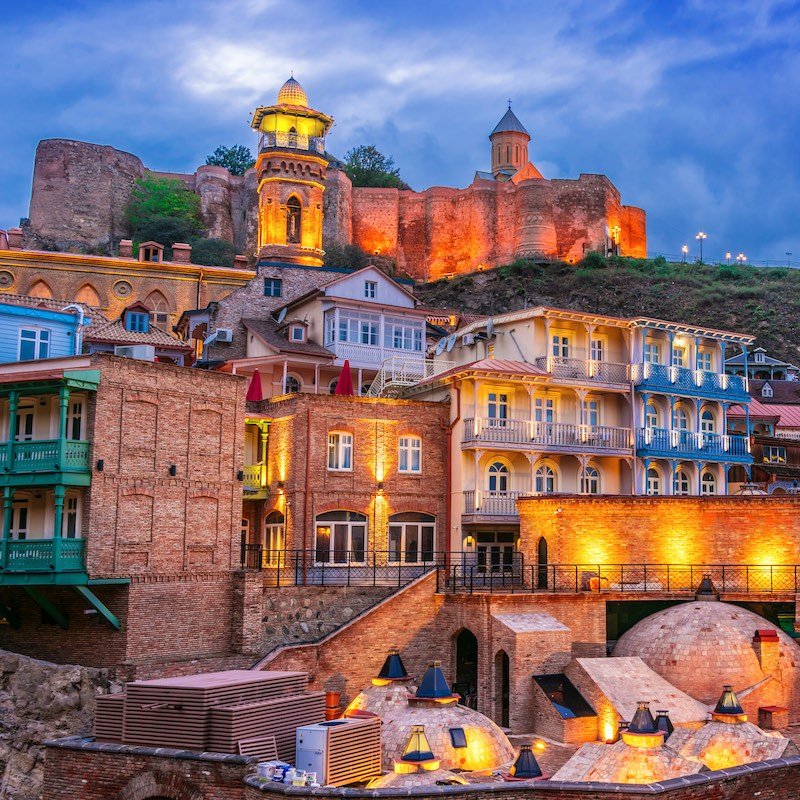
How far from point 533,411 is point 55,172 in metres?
60.6

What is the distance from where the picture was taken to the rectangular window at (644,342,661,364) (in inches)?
1850

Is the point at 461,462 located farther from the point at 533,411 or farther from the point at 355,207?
the point at 355,207

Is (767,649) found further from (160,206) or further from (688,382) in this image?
(160,206)

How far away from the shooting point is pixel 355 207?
97.4m

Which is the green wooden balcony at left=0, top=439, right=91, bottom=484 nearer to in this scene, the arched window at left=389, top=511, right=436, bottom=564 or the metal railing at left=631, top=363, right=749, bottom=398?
the arched window at left=389, top=511, right=436, bottom=564

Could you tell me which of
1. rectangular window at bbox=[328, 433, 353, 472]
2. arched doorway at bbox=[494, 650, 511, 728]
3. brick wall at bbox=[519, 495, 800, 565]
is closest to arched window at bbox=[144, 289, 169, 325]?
rectangular window at bbox=[328, 433, 353, 472]

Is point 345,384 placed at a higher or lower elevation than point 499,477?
higher

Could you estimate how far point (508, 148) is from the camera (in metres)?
117

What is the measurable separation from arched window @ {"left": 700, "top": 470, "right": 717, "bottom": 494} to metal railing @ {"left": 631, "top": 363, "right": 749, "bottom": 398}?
3634 mm

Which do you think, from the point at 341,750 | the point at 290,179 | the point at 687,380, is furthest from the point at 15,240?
the point at 341,750

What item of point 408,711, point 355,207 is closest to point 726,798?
point 408,711

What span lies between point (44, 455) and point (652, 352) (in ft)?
89.2

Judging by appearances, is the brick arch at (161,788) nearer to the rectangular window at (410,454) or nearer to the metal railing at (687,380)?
the rectangular window at (410,454)

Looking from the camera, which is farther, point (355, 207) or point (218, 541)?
point (355, 207)
